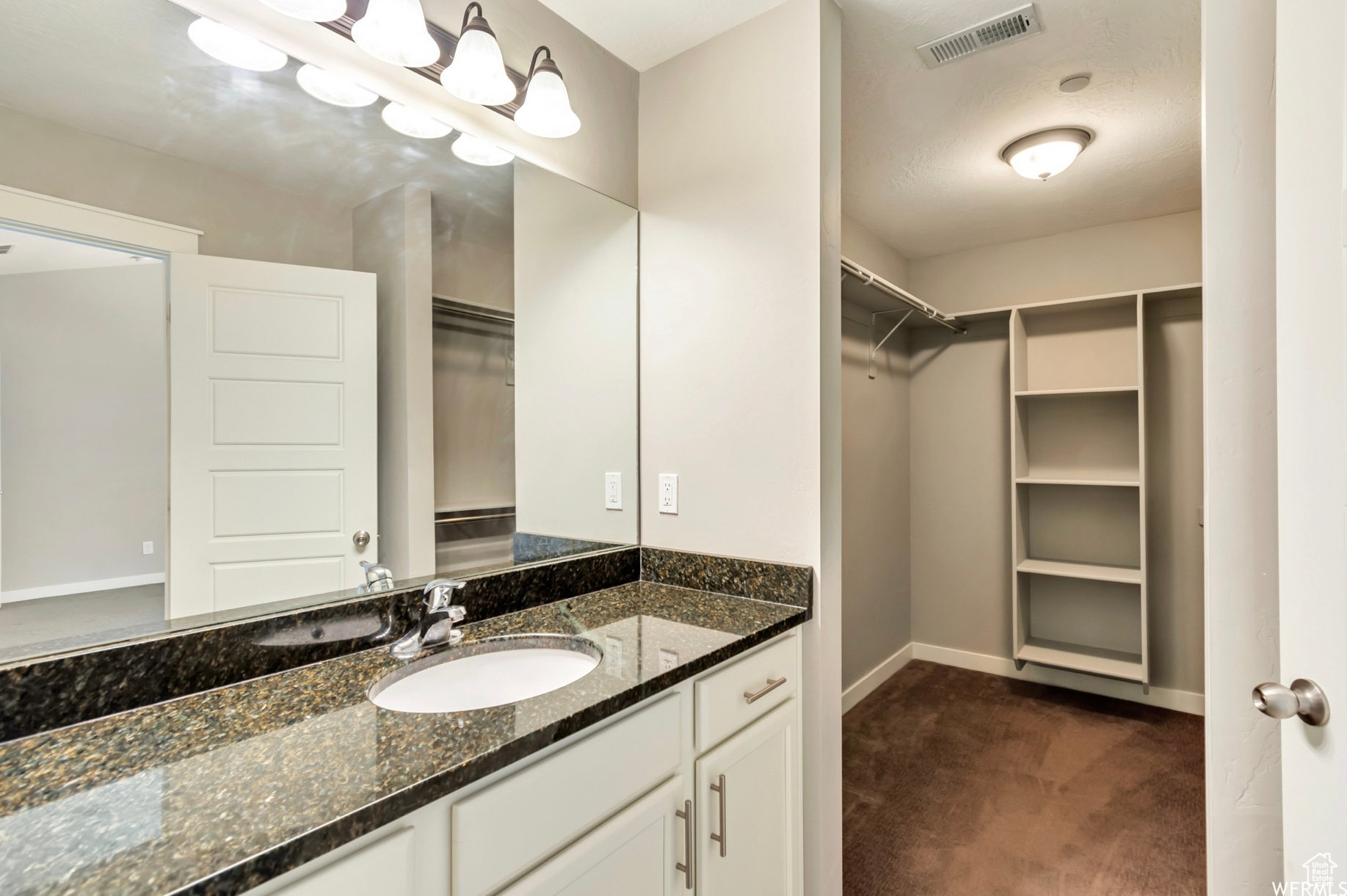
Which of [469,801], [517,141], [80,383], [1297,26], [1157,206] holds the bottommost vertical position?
[469,801]

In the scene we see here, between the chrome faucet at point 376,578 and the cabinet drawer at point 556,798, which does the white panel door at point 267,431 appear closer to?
the chrome faucet at point 376,578

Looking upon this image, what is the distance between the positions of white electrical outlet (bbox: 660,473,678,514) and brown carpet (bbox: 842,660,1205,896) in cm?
122

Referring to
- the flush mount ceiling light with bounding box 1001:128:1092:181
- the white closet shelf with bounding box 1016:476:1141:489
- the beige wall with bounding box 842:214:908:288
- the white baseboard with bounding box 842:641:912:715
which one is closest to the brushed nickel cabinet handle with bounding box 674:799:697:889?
the white baseboard with bounding box 842:641:912:715

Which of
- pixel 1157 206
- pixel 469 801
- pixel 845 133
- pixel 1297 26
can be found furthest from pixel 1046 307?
pixel 469 801

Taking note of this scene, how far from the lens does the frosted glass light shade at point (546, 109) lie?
1.45m

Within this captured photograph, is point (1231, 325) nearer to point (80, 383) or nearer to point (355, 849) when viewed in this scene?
point (355, 849)

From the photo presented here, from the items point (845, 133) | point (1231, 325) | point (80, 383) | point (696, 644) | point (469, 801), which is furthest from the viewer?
point (845, 133)

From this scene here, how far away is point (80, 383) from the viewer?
3.01 feet

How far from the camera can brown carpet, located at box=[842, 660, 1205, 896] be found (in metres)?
1.90

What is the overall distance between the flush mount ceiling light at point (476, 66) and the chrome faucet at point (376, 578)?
999mm

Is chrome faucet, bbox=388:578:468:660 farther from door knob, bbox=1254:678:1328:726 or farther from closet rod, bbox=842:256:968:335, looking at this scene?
closet rod, bbox=842:256:968:335

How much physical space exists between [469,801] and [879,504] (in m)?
3.00

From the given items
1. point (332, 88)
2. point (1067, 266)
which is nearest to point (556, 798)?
point (332, 88)

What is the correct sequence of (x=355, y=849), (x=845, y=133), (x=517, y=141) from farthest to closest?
(x=845, y=133) < (x=517, y=141) < (x=355, y=849)
